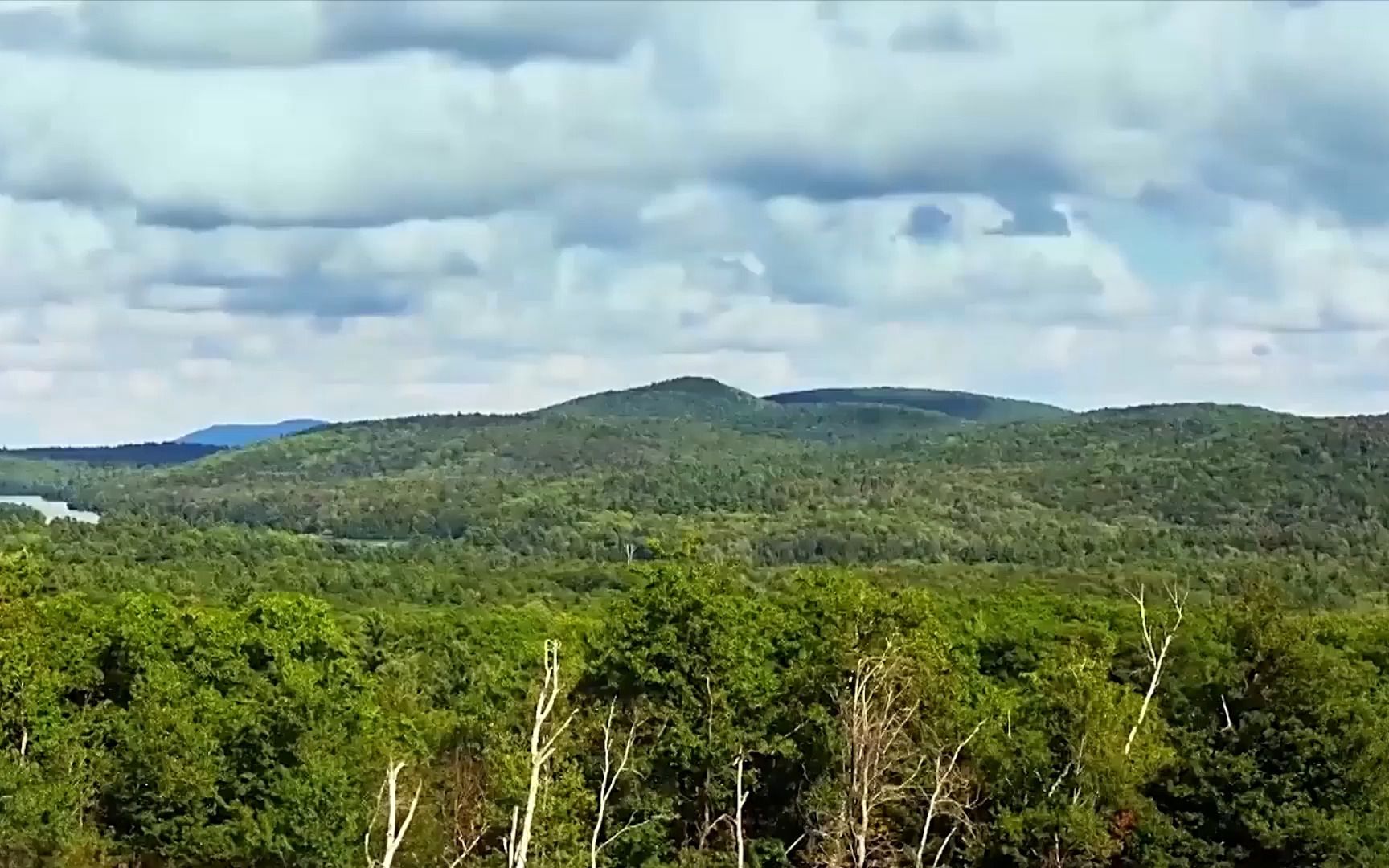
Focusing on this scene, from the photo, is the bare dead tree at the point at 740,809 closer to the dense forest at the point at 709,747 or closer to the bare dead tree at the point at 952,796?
the dense forest at the point at 709,747

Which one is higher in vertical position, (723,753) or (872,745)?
(872,745)

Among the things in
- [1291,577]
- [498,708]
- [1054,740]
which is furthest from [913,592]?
[1291,577]

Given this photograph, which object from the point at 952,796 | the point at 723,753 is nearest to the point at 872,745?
the point at 723,753

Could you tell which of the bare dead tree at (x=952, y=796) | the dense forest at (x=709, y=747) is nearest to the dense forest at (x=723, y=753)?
the dense forest at (x=709, y=747)

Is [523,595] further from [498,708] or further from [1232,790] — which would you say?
[1232,790]

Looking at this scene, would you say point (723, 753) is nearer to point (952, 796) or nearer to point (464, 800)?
point (952, 796)

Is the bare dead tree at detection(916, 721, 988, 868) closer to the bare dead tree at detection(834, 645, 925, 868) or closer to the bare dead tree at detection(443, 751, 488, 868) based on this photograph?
the bare dead tree at detection(834, 645, 925, 868)

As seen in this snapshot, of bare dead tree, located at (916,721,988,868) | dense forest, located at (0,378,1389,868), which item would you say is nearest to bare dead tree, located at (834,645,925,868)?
dense forest, located at (0,378,1389,868)

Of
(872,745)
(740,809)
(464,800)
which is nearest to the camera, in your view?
(872,745)
